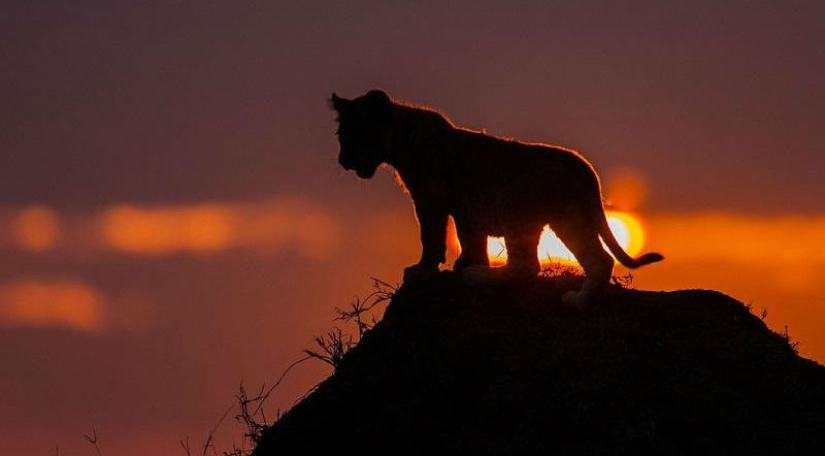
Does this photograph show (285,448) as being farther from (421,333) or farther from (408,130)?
(408,130)

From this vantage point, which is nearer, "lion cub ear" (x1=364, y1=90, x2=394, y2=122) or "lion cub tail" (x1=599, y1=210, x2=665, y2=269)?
"lion cub tail" (x1=599, y1=210, x2=665, y2=269)

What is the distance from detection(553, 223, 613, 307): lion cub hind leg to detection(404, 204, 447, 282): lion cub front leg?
3.79 ft

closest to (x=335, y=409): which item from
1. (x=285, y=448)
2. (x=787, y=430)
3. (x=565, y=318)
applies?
(x=285, y=448)

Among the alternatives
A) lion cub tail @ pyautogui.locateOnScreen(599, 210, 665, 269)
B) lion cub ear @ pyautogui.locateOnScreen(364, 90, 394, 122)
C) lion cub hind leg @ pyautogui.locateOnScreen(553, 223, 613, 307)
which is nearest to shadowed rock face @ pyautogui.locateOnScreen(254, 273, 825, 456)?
lion cub hind leg @ pyautogui.locateOnScreen(553, 223, 613, 307)

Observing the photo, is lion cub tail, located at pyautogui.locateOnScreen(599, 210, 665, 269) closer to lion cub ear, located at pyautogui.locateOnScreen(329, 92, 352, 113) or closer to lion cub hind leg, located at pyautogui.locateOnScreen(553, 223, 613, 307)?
lion cub hind leg, located at pyautogui.locateOnScreen(553, 223, 613, 307)

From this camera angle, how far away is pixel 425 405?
9.24 m

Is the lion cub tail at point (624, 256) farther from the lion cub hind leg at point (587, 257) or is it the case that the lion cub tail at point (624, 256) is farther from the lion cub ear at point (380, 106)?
the lion cub ear at point (380, 106)

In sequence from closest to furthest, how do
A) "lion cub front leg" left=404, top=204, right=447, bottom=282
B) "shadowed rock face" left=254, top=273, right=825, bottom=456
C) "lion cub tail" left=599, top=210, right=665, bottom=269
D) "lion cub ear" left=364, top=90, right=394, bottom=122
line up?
1. "shadowed rock face" left=254, top=273, right=825, bottom=456
2. "lion cub tail" left=599, top=210, right=665, bottom=269
3. "lion cub front leg" left=404, top=204, right=447, bottom=282
4. "lion cub ear" left=364, top=90, right=394, bottom=122

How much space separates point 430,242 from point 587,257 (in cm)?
150

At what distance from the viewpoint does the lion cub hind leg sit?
10.2 metres

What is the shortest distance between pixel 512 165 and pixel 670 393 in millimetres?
2463

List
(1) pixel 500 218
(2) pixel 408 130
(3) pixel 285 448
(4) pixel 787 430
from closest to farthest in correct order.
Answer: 1. (4) pixel 787 430
2. (3) pixel 285 448
3. (1) pixel 500 218
4. (2) pixel 408 130

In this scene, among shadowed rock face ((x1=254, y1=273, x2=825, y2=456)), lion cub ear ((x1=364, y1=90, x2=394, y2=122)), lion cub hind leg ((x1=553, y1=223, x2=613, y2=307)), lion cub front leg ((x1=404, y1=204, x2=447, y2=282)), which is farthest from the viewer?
lion cub ear ((x1=364, y1=90, x2=394, y2=122))

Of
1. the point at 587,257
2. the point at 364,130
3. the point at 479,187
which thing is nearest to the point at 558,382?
the point at 587,257
